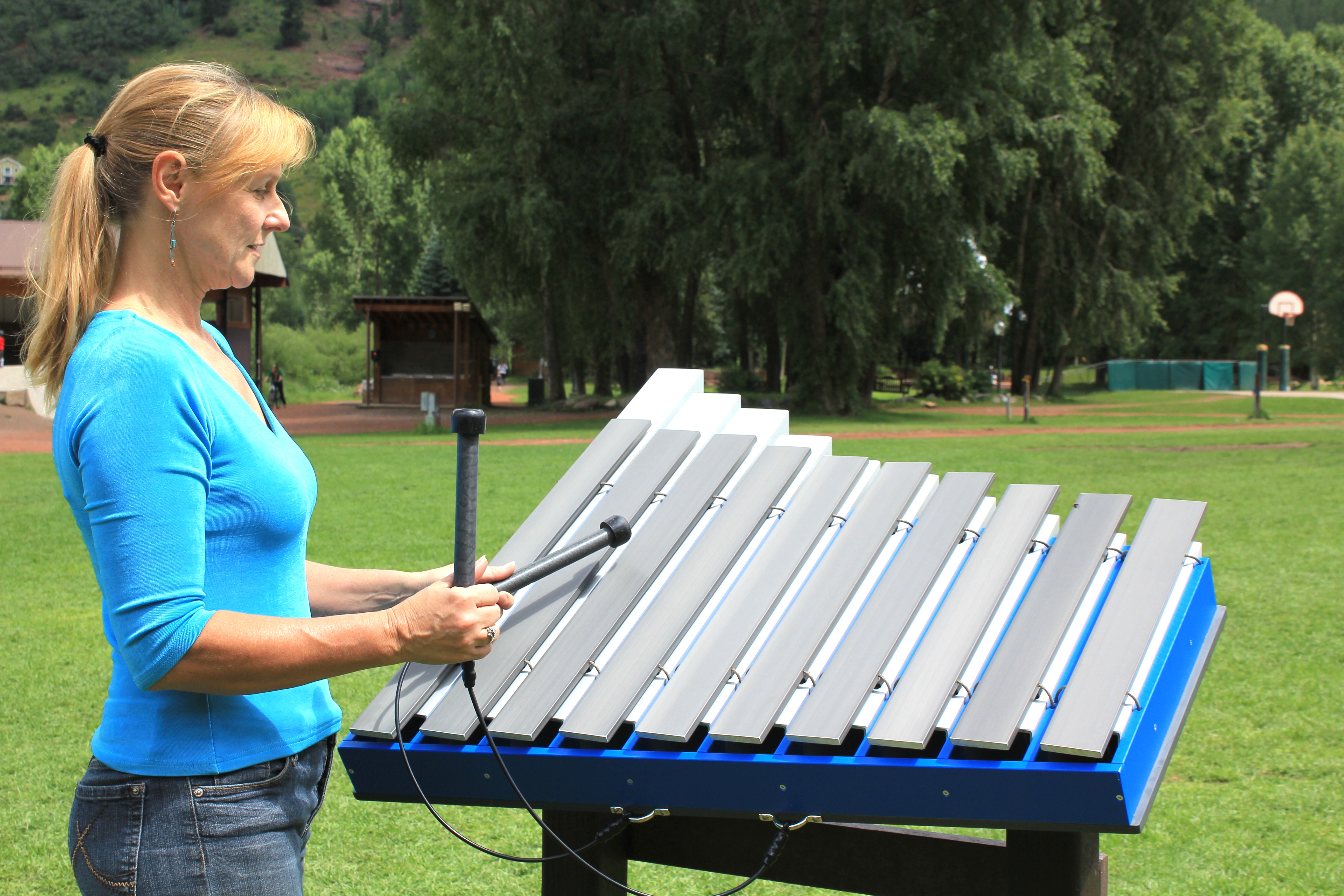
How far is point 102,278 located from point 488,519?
32.6ft

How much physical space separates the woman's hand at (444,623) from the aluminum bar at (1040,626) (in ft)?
2.84

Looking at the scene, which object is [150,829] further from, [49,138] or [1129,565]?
[49,138]

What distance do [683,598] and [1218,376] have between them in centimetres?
5753

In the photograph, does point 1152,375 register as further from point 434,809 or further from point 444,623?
point 444,623

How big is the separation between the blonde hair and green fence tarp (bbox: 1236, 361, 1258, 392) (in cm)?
5755

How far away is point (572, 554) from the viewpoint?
221 cm

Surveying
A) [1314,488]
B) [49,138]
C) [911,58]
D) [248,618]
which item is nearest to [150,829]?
[248,618]

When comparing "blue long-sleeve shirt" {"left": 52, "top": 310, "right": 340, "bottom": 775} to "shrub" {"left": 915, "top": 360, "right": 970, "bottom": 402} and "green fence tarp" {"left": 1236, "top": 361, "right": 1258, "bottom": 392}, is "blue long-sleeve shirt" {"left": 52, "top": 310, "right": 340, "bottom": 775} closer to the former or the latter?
"shrub" {"left": 915, "top": 360, "right": 970, "bottom": 402}

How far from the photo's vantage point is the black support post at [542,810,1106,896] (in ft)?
7.74

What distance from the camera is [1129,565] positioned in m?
2.33

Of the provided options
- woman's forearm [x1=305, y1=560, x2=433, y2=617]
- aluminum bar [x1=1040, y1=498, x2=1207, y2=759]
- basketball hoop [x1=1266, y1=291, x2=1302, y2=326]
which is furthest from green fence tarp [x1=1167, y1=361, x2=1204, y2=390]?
woman's forearm [x1=305, y1=560, x2=433, y2=617]

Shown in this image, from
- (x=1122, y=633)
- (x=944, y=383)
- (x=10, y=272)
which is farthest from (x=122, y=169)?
(x=944, y=383)

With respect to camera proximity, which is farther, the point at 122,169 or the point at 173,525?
the point at 122,169

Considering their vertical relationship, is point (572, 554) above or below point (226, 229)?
below
